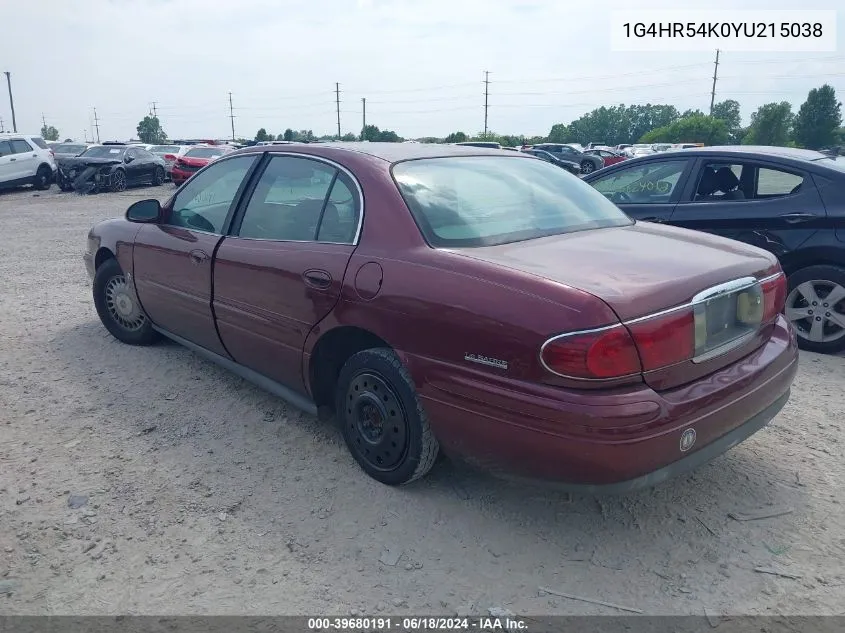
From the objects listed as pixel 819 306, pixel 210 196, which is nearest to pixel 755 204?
pixel 819 306

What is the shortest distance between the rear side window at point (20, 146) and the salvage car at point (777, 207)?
20.3 meters

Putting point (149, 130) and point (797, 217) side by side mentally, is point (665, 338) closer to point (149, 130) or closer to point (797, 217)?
point (797, 217)

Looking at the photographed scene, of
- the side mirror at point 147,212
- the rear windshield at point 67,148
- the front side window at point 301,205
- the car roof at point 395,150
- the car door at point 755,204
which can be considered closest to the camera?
the front side window at point 301,205

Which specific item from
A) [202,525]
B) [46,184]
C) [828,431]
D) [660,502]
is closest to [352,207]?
[202,525]

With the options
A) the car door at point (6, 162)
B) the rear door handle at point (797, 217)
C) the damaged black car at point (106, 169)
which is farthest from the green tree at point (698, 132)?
the rear door handle at point (797, 217)

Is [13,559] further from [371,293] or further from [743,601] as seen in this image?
[743,601]

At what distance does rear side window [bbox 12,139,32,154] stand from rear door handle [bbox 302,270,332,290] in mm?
21066

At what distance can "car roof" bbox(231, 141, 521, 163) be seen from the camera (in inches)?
139

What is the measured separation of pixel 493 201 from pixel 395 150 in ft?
2.22

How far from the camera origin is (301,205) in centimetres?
360

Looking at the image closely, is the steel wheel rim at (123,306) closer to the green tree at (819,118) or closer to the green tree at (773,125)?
the green tree at (773,125)

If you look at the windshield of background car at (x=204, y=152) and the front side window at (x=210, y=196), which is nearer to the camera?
the front side window at (x=210, y=196)

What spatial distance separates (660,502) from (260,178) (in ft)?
8.91

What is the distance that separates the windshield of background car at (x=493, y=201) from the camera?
306cm
